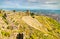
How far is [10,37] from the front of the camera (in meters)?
44.7

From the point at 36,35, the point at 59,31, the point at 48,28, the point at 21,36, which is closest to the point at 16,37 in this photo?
the point at 21,36

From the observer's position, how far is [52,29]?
93.3 meters

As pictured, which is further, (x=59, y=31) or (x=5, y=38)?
(x=59, y=31)

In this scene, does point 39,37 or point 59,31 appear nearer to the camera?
point 39,37

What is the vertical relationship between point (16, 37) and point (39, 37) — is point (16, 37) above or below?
above

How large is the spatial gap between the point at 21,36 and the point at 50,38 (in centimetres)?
3050

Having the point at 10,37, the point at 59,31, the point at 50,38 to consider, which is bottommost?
the point at 59,31

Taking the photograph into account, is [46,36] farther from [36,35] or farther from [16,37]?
[16,37]

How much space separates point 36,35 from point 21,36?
86.2 feet

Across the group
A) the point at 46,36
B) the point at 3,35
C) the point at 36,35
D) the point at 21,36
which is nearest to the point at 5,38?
the point at 3,35

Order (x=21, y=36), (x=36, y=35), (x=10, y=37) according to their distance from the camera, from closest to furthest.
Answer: (x=21, y=36) < (x=10, y=37) < (x=36, y=35)

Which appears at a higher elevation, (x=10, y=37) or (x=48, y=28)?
(x=10, y=37)

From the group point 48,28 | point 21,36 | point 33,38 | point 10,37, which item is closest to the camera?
point 21,36

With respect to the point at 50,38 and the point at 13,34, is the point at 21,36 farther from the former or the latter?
the point at 50,38
